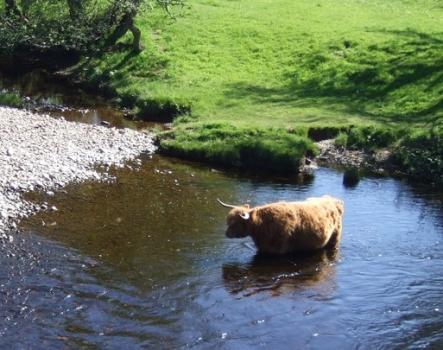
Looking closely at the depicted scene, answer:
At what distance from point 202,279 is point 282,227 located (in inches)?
98.5

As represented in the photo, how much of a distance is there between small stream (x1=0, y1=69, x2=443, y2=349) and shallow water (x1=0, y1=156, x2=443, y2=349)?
33mm

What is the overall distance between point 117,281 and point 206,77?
20797mm

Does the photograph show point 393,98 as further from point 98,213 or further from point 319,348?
point 319,348

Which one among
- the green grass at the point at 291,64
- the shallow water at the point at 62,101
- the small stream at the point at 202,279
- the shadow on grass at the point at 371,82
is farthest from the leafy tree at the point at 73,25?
the small stream at the point at 202,279

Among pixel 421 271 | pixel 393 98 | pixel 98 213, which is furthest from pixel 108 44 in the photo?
pixel 421 271

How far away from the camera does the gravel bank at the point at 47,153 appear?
19.5m

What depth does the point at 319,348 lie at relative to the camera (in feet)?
42.9

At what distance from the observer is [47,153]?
76.6 ft

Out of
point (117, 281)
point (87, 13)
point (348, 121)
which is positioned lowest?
point (117, 281)

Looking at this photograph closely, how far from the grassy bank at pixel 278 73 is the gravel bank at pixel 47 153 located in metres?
1.89

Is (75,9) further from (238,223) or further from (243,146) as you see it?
(238,223)

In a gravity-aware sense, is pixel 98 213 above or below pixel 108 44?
below

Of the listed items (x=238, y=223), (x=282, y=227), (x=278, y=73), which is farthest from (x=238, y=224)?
(x=278, y=73)

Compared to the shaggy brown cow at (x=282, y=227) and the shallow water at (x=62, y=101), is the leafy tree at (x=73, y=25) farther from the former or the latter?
the shaggy brown cow at (x=282, y=227)
